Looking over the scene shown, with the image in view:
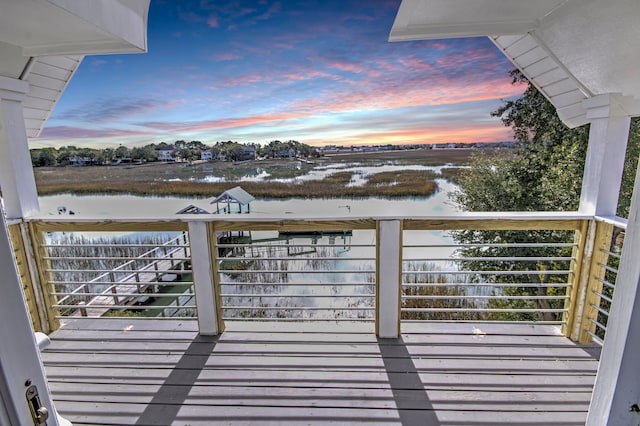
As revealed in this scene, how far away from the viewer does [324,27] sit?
18.5 ft

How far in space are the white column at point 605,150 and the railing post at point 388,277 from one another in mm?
1357

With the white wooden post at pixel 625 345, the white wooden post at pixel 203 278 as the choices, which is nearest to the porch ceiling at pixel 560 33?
the white wooden post at pixel 625 345

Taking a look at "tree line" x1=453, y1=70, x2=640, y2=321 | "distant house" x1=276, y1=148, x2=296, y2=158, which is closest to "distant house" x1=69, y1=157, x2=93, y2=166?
"distant house" x1=276, y1=148, x2=296, y2=158

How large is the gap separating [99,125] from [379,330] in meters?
9.97

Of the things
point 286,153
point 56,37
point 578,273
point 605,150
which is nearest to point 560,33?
point 605,150

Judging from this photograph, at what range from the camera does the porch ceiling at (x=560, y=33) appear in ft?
5.08

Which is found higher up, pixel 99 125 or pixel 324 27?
pixel 324 27

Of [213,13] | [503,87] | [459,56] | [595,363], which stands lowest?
[595,363]

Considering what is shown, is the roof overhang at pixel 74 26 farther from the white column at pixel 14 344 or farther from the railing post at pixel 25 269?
the white column at pixel 14 344

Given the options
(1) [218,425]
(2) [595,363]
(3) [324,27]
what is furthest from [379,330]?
(3) [324,27]

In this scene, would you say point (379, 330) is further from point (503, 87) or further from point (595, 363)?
point (503, 87)

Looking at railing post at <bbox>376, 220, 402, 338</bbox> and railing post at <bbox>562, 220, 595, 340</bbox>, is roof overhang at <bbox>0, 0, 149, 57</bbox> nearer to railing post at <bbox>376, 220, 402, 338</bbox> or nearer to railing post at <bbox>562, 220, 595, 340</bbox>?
railing post at <bbox>376, 220, 402, 338</bbox>

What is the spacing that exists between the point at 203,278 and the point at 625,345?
220 cm

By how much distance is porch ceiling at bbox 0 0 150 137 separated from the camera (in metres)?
1.55
